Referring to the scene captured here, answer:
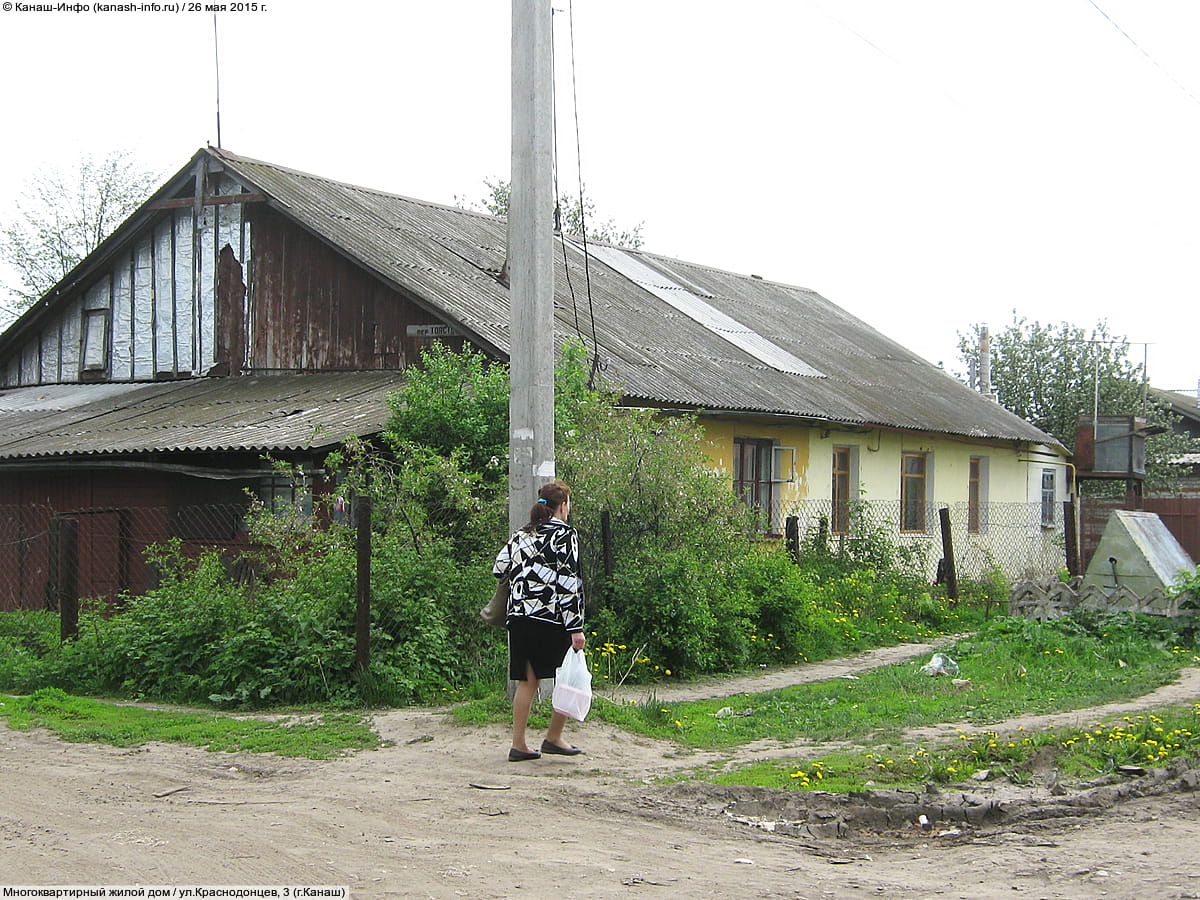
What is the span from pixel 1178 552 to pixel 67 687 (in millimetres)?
11384

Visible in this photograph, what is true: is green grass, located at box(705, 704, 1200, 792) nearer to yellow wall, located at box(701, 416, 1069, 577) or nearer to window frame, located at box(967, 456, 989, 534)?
yellow wall, located at box(701, 416, 1069, 577)

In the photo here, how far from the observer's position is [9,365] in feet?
69.8

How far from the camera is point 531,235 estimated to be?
8.65 m

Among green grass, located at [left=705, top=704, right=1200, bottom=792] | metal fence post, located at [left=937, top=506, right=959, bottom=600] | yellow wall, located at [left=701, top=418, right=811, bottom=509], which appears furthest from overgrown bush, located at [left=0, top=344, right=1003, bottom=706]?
Answer: yellow wall, located at [left=701, top=418, right=811, bottom=509]

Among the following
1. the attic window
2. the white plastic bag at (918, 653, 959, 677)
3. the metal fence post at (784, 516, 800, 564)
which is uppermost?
the attic window

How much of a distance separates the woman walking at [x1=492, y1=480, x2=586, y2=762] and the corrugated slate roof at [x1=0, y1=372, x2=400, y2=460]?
5.17 meters

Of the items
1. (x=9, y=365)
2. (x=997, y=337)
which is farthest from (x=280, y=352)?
(x=997, y=337)

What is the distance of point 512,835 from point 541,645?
5.75 feet

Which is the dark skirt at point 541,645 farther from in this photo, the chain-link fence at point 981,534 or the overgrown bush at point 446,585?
the chain-link fence at point 981,534

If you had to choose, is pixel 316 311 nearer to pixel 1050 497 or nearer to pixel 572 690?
pixel 572 690

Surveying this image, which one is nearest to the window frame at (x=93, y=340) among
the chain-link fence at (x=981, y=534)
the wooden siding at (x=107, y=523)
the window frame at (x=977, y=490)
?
the wooden siding at (x=107, y=523)

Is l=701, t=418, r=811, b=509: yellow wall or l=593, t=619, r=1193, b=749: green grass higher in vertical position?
l=701, t=418, r=811, b=509: yellow wall

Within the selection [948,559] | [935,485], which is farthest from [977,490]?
[948,559]

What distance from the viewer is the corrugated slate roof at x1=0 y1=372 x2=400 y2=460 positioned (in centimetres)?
1338
